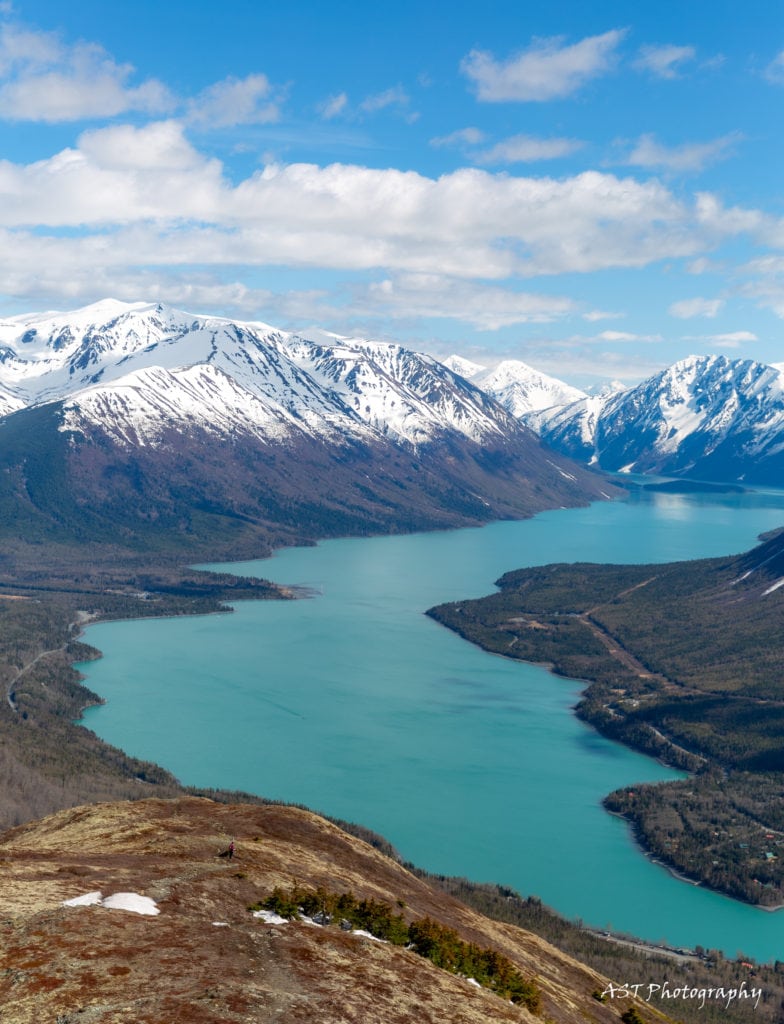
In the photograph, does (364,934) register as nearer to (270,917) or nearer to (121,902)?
(270,917)

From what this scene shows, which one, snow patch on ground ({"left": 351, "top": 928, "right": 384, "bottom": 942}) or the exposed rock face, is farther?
snow patch on ground ({"left": 351, "top": 928, "right": 384, "bottom": 942})

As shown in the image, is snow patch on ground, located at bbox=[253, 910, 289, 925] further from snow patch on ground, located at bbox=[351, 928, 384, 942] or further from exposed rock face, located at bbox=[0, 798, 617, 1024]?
snow patch on ground, located at bbox=[351, 928, 384, 942]

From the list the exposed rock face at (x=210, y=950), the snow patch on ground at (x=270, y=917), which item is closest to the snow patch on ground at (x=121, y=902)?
the exposed rock face at (x=210, y=950)

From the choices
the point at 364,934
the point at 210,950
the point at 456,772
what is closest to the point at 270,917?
the point at 364,934

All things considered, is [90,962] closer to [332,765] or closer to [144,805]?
[144,805]

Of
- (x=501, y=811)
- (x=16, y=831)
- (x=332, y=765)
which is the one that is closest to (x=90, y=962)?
(x=16, y=831)

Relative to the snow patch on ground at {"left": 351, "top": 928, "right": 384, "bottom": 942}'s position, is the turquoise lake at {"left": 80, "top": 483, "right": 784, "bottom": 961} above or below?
below

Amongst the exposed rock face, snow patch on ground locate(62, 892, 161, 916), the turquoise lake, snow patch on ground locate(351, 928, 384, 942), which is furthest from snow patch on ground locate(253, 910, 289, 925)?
the turquoise lake
